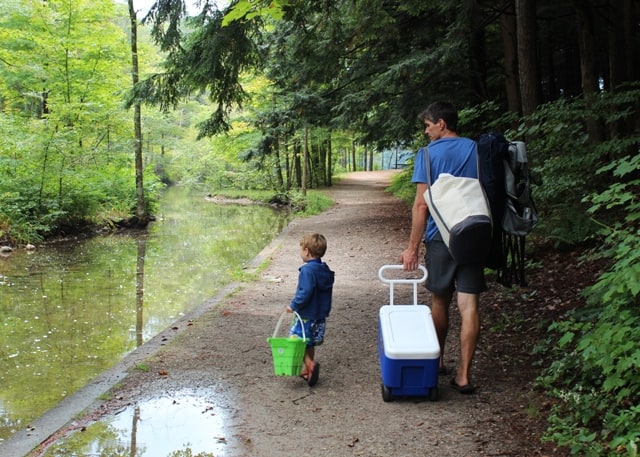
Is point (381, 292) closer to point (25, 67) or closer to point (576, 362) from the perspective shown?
point (576, 362)

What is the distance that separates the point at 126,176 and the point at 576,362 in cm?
1876

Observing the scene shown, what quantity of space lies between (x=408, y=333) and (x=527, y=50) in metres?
4.68

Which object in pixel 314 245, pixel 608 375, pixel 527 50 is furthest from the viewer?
pixel 527 50

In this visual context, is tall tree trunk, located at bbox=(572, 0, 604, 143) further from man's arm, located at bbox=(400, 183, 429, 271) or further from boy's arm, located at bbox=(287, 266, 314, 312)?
boy's arm, located at bbox=(287, 266, 314, 312)

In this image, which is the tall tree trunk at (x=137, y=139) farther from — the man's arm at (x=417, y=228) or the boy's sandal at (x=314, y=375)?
the man's arm at (x=417, y=228)

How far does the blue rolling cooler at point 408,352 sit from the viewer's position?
3.67 metres

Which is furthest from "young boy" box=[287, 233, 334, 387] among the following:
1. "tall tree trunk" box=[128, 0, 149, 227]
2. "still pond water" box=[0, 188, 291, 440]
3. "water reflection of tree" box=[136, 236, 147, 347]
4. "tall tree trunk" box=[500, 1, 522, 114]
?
"tall tree trunk" box=[128, 0, 149, 227]

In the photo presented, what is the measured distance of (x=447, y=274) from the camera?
393cm

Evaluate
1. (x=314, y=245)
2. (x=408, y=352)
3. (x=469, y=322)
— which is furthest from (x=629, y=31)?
(x=408, y=352)

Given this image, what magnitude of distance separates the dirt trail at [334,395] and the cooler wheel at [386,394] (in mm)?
56

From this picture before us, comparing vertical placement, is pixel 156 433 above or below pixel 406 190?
below

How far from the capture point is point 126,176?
20250 mm

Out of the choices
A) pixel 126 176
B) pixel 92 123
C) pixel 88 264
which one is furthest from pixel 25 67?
pixel 88 264

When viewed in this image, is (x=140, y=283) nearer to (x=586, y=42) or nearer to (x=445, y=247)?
(x=445, y=247)
